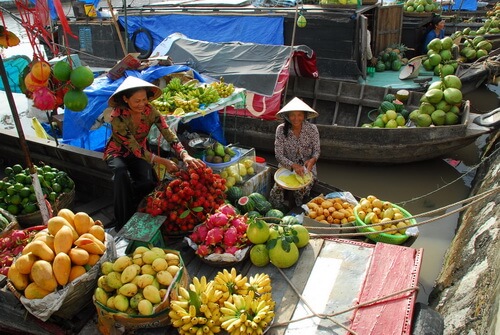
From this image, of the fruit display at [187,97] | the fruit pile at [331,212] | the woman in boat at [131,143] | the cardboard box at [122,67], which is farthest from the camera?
the cardboard box at [122,67]

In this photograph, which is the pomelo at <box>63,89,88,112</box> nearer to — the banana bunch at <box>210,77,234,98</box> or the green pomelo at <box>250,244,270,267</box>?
the green pomelo at <box>250,244,270,267</box>

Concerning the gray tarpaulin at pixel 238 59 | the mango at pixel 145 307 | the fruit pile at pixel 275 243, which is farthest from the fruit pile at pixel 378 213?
the gray tarpaulin at pixel 238 59

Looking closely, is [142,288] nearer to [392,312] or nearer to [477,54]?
[392,312]

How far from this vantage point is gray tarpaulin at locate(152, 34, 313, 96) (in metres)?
6.88

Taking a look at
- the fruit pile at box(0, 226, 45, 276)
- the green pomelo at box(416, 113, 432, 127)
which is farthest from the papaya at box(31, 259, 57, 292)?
the green pomelo at box(416, 113, 432, 127)

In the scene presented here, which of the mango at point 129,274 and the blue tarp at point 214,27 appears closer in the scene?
the mango at point 129,274

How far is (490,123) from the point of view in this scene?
6.02 m

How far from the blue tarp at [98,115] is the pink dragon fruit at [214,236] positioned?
2.86 metres

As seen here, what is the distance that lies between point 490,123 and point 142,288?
234 inches

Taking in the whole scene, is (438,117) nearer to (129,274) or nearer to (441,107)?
(441,107)

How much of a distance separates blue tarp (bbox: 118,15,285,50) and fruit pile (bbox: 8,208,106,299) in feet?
26.3

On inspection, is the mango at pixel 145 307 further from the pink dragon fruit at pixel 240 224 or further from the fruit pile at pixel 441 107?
the fruit pile at pixel 441 107

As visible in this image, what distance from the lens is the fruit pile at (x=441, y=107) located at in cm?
639

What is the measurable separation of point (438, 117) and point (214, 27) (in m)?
6.40
